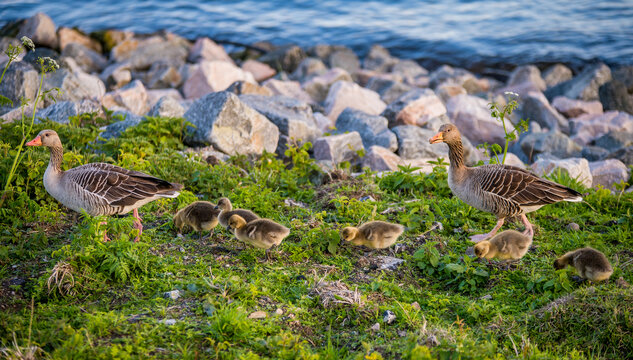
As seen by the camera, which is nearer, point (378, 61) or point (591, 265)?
point (591, 265)

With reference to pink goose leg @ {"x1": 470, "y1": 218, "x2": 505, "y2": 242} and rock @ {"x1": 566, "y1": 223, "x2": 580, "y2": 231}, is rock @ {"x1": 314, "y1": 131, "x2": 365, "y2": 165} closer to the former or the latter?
pink goose leg @ {"x1": 470, "y1": 218, "x2": 505, "y2": 242}

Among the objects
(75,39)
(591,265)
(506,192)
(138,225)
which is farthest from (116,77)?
(591,265)

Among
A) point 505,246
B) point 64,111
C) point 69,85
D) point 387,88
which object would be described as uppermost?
point 64,111

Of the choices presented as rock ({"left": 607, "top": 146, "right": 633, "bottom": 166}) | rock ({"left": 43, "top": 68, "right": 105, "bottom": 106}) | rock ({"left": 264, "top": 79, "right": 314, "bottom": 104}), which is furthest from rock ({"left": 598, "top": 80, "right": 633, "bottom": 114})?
rock ({"left": 43, "top": 68, "right": 105, "bottom": 106})

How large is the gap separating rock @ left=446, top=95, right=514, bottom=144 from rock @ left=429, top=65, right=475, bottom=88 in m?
3.92

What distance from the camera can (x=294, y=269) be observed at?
19.7 ft

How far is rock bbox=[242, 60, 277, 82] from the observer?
19597mm

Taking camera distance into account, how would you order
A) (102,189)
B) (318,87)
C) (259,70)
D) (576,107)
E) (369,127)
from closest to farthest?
(102,189) → (369,127) → (576,107) → (318,87) → (259,70)

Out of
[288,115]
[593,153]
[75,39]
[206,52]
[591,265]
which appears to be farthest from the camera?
[75,39]

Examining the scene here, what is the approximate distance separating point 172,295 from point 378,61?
17.4 metres

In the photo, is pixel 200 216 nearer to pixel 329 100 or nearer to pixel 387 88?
pixel 329 100

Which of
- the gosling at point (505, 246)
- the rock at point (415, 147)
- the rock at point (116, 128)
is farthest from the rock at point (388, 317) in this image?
the rock at point (415, 147)

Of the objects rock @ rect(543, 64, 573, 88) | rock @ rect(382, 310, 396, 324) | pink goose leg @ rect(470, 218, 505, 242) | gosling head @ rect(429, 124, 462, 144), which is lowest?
rock @ rect(543, 64, 573, 88)

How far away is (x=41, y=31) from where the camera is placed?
2108 cm
